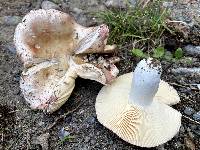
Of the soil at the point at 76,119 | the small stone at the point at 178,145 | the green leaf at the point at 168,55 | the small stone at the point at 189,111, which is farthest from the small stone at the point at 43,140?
the green leaf at the point at 168,55

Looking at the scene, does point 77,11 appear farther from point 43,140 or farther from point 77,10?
point 43,140

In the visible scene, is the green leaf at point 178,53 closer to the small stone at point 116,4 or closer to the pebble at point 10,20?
the small stone at point 116,4

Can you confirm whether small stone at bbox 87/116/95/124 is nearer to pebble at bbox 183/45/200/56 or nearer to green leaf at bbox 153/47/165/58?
green leaf at bbox 153/47/165/58

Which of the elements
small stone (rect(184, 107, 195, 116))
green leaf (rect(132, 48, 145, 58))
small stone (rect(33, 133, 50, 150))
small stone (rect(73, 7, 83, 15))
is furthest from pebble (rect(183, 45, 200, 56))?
small stone (rect(33, 133, 50, 150))

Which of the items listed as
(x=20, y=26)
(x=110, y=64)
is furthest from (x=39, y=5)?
(x=110, y=64)

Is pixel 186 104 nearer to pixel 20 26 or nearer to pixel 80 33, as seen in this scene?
pixel 80 33

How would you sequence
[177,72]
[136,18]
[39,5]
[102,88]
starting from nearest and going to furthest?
[102,88], [177,72], [136,18], [39,5]

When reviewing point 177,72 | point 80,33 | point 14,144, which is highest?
point 80,33
